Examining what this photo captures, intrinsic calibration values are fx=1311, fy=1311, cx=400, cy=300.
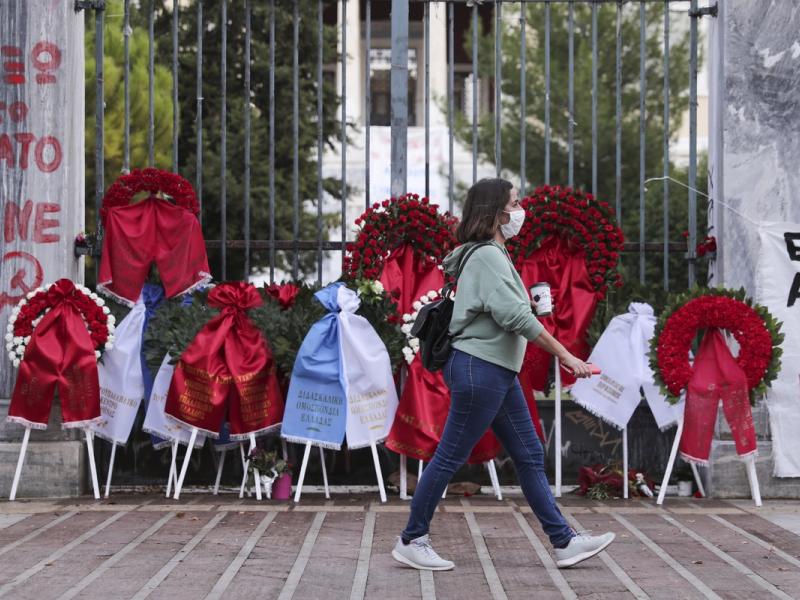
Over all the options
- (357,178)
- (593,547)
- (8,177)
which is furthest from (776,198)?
(357,178)

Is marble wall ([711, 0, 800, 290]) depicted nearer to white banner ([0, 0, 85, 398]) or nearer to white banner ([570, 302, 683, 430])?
white banner ([570, 302, 683, 430])

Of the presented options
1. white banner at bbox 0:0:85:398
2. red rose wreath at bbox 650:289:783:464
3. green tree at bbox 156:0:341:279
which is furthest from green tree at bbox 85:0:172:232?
red rose wreath at bbox 650:289:783:464

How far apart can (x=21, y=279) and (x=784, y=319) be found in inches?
191

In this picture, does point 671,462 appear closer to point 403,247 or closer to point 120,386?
point 403,247

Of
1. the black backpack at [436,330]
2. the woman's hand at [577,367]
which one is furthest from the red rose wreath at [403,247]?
the woman's hand at [577,367]

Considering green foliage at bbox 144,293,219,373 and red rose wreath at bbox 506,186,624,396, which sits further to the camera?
red rose wreath at bbox 506,186,624,396

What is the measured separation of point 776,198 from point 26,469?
5079 millimetres

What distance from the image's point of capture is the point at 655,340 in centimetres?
805

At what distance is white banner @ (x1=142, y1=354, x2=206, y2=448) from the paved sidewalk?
394 mm

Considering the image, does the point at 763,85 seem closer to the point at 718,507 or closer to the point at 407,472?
the point at 718,507

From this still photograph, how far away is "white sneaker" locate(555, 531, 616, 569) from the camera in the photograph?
19.0 feet

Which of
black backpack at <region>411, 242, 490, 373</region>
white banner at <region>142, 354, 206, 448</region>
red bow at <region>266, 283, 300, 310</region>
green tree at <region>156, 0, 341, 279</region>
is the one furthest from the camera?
green tree at <region>156, 0, 341, 279</region>

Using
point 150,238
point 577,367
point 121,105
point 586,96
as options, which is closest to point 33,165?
point 150,238

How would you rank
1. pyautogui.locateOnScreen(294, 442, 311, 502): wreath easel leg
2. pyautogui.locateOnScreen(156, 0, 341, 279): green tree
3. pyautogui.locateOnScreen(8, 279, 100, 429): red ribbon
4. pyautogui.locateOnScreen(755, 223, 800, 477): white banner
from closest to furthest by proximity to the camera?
pyautogui.locateOnScreen(294, 442, 311, 502): wreath easel leg
pyautogui.locateOnScreen(8, 279, 100, 429): red ribbon
pyautogui.locateOnScreen(755, 223, 800, 477): white banner
pyautogui.locateOnScreen(156, 0, 341, 279): green tree
